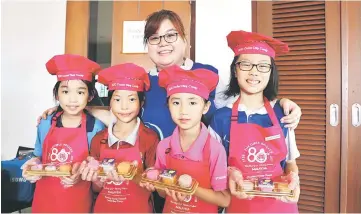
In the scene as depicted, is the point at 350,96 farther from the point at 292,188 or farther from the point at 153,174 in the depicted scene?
the point at 153,174

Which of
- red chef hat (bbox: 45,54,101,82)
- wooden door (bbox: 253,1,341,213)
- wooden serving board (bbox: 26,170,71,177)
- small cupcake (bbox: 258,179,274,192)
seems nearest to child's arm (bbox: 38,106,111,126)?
red chef hat (bbox: 45,54,101,82)

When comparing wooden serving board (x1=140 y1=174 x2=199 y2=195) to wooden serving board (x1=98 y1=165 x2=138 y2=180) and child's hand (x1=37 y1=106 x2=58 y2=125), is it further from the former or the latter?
child's hand (x1=37 y1=106 x2=58 y2=125)

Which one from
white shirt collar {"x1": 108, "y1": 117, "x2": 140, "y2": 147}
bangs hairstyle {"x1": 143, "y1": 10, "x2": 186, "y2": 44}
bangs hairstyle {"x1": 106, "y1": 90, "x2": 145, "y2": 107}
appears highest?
bangs hairstyle {"x1": 143, "y1": 10, "x2": 186, "y2": 44}

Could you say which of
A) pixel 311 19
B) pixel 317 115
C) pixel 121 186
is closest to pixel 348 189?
pixel 317 115

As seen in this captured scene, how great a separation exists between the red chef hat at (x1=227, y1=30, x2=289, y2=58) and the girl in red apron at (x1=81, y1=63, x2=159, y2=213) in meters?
0.31

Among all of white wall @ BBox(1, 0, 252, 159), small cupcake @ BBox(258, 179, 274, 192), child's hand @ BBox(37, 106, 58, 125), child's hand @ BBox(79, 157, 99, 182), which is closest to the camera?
small cupcake @ BBox(258, 179, 274, 192)

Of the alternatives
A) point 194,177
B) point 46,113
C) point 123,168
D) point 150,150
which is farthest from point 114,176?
point 46,113

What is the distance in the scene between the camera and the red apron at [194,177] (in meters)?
0.84

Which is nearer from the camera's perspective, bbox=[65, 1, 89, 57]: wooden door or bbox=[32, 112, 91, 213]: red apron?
bbox=[32, 112, 91, 213]: red apron

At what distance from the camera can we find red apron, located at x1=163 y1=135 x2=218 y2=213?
84cm

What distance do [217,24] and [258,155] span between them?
1.81 feet

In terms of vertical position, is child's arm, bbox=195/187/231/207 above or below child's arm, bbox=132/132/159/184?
below

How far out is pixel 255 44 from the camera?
83 centimetres

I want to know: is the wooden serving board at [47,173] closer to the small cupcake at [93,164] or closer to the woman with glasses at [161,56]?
the small cupcake at [93,164]
